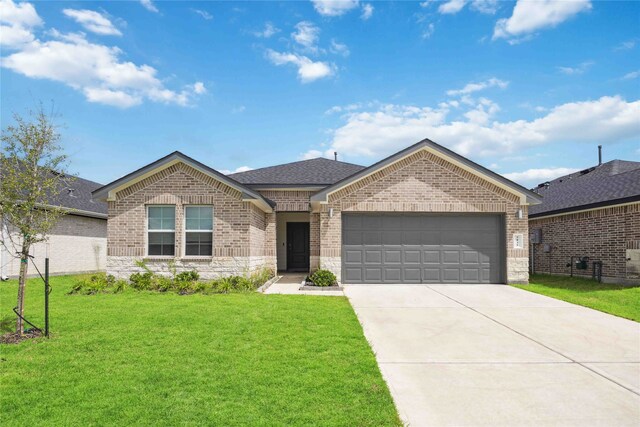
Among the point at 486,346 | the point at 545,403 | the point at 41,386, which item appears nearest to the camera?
the point at 545,403

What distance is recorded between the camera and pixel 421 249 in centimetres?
1414

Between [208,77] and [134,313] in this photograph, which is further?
[208,77]

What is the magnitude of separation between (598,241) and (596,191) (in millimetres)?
2679

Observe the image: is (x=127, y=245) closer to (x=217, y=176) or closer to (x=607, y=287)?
(x=217, y=176)

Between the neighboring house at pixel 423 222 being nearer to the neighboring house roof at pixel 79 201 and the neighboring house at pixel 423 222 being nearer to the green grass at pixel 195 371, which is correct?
the green grass at pixel 195 371

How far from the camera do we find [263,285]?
43.2 feet

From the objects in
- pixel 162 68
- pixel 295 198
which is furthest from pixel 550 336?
pixel 162 68

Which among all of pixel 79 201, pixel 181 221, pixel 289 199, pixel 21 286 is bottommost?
pixel 21 286

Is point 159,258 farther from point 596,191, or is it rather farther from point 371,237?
point 596,191

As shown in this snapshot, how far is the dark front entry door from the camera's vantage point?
19.0 m

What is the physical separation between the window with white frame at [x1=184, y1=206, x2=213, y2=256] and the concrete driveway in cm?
610

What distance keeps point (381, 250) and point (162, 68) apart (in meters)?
9.65

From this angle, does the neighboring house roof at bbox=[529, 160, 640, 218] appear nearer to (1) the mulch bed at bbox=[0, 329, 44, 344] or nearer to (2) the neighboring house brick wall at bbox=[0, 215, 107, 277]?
(1) the mulch bed at bbox=[0, 329, 44, 344]

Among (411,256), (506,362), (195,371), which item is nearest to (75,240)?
(411,256)
